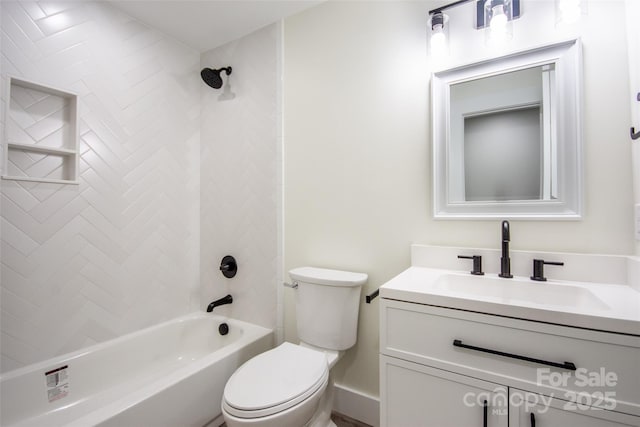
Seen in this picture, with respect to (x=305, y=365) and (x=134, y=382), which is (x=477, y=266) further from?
(x=134, y=382)

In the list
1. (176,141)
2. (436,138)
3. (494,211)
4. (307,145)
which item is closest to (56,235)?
(176,141)

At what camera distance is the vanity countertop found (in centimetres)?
74

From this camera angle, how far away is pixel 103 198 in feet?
5.48

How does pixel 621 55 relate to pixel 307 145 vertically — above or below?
above

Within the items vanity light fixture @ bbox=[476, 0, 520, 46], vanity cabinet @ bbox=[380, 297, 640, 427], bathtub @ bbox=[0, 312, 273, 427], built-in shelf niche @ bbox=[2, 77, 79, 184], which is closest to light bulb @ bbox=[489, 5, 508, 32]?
vanity light fixture @ bbox=[476, 0, 520, 46]

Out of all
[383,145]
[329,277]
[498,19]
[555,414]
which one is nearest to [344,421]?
[329,277]

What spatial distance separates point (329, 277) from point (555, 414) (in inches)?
37.9

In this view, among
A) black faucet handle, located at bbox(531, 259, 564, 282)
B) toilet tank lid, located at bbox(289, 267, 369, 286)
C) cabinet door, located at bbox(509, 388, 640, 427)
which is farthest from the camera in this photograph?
toilet tank lid, located at bbox(289, 267, 369, 286)

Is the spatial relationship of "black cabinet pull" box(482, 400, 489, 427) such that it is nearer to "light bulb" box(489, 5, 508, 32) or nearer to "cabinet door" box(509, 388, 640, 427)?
"cabinet door" box(509, 388, 640, 427)

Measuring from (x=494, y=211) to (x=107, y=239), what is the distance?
6.99ft

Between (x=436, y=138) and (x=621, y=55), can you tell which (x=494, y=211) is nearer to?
(x=436, y=138)

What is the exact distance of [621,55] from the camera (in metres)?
1.06

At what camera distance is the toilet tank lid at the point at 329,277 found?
1.43 m

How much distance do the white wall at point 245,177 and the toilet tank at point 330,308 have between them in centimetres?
40
